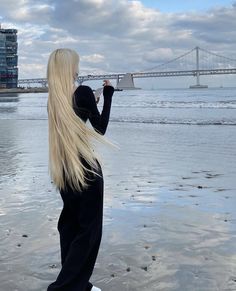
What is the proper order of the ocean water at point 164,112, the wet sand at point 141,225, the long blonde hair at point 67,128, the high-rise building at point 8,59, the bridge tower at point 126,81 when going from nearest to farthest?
the long blonde hair at point 67,128
the wet sand at point 141,225
the ocean water at point 164,112
the bridge tower at point 126,81
the high-rise building at point 8,59

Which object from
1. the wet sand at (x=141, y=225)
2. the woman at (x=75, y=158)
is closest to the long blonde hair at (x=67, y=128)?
the woman at (x=75, y=158)

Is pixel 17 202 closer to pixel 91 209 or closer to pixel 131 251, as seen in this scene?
pixel 131 251

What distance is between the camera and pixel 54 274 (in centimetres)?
446

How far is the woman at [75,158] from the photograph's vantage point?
348 centimetres

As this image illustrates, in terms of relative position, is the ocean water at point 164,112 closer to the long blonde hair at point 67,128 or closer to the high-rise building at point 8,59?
the long blonde hair at point 67,128

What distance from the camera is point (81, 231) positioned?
3.61 meters

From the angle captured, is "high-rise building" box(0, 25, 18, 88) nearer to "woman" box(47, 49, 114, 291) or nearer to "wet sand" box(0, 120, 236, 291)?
"wet sand" box(0, 120, 236, 291)

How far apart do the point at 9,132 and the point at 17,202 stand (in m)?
12.7

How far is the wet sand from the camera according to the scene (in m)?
4.38

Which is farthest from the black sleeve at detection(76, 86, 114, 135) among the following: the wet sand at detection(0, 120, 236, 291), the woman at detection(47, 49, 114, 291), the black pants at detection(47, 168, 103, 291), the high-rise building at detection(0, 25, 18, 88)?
the high-rise building at detection(0, 25, 18, 88)

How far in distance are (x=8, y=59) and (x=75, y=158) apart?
177858 millimetres

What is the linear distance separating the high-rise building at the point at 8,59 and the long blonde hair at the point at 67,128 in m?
168

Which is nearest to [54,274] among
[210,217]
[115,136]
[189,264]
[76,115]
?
[189,264]

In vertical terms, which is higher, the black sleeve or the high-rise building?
the high-rise building
